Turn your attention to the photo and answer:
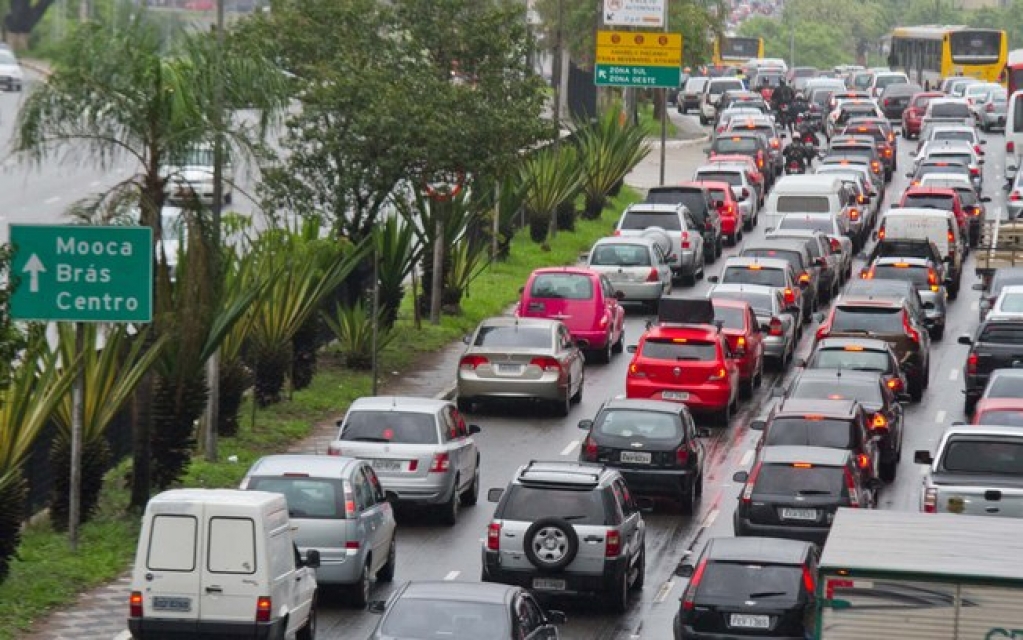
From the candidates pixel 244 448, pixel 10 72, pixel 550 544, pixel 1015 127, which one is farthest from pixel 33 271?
pixel 1015 127

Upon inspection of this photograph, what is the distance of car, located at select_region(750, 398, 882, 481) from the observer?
92.8ft

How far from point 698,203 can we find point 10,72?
44.0 metres

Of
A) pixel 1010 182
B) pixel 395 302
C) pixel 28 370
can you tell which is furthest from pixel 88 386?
pixel 1010 182

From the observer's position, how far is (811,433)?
28.4 metres

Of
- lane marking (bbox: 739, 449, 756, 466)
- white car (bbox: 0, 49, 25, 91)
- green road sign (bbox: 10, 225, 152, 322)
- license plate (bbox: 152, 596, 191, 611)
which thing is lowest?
lane marking (bbox: 739, 449, 756, 466)

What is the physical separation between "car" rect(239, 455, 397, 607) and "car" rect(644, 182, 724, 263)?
3255cm

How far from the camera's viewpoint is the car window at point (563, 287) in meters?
40.7

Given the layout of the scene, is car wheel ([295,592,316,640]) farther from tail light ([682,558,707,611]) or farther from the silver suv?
tail light ([682,558,707,611])

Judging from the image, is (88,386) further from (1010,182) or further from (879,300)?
(1010,182)

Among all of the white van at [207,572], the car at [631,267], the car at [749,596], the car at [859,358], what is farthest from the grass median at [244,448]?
the car at [859,358]

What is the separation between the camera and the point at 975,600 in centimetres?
1552

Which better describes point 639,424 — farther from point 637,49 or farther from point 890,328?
point 637,49

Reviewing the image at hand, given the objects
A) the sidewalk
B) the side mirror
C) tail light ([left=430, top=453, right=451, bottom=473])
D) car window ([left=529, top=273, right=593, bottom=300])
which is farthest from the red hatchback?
the side mirror

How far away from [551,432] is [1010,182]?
3951 centimetres
